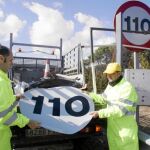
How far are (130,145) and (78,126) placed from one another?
28.5 inches

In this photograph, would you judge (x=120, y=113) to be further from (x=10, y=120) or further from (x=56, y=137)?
(x=10, y=120)

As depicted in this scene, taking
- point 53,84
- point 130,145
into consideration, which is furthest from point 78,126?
point 53,84

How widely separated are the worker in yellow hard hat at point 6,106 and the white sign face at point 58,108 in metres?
0.68

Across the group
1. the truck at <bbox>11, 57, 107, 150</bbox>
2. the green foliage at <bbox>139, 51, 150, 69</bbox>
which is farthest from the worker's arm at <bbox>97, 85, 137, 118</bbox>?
the green foliage at <bbox>139, 51, 150, 69</bbox>

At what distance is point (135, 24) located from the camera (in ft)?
18.4

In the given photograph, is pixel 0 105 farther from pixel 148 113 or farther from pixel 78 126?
pixel 148 113

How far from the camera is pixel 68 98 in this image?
17.2 feet

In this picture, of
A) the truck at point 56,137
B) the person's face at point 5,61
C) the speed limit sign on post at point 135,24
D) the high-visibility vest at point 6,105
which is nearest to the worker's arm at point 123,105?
the truck at point 56,137

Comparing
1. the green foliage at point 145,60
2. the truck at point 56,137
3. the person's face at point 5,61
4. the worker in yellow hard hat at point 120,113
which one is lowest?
the truck at point 56,137

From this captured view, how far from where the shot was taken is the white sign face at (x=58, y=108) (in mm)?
4895

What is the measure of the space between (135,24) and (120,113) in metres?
1.58

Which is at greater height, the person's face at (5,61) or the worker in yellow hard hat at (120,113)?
the person's face at (5,61)

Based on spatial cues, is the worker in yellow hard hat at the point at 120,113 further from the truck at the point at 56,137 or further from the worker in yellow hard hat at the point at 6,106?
the worker in yellow hard hat at the point at 6,106

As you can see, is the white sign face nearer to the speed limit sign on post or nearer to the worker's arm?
the worker's arm
